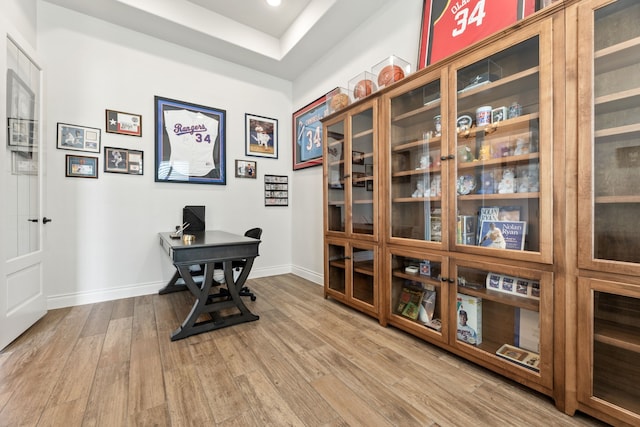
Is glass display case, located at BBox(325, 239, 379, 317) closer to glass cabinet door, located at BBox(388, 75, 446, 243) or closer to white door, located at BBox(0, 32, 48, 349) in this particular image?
glass cabinet door, located at BBox(388, 75, 446, 243)

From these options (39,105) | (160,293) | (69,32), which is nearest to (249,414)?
(160,293)

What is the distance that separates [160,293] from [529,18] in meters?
4.08

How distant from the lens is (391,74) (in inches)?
91.5

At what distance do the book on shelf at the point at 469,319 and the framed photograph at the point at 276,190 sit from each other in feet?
9.70

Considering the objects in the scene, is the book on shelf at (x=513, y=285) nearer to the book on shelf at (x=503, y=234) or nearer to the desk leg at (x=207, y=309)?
the book on shelf at (x=503, y=234)

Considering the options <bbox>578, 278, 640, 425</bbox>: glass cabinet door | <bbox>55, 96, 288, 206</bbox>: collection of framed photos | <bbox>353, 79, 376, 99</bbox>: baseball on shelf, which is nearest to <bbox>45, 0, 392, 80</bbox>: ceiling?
<bbox>55, 96, 288, 206</bbox>: collection of framed photos

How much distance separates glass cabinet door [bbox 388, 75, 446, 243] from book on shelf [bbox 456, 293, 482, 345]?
44 cm

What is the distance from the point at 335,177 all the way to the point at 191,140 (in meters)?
2.03

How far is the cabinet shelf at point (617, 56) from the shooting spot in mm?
1198

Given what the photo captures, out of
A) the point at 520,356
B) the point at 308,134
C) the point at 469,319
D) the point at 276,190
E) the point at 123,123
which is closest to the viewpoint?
the point at 520,356

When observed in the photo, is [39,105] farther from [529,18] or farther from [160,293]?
[529,18]

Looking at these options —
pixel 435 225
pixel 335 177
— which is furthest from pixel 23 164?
pixel 435 225

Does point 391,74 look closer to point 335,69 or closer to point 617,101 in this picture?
point 335,69

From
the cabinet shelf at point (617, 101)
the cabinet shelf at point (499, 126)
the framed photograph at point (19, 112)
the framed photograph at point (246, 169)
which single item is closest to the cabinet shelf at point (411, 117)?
the cabinet shelf at point (499, 126)
